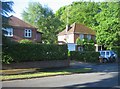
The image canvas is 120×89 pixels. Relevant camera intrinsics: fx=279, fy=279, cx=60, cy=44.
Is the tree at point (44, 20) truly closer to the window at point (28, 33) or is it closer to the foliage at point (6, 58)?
the window at point (28, 33)

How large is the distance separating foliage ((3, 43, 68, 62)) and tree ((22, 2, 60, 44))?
32.0 metres

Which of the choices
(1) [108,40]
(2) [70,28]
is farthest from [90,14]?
(1) [108,40]

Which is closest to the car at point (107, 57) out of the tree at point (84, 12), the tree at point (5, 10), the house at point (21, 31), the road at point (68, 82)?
the house at point (21, 31)

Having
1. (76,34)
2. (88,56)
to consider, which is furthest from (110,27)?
(88,56)

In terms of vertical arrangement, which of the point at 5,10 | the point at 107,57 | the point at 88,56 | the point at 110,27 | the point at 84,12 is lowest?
the point at 107,57

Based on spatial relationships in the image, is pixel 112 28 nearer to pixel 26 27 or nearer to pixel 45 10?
pixel 26 27

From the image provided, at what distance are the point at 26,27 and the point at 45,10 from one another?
66.4 feet

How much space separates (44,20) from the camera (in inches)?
2625

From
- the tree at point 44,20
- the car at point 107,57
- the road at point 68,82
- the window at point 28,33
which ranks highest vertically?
the tree at point 44,20

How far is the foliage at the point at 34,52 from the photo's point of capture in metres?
27.0

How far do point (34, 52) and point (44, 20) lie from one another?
126 ft

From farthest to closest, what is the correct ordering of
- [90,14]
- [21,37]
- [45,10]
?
[90,14]
[45,10]
[21,37]

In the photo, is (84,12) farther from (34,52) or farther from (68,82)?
(68,82)

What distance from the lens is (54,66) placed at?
2991 centimetres
